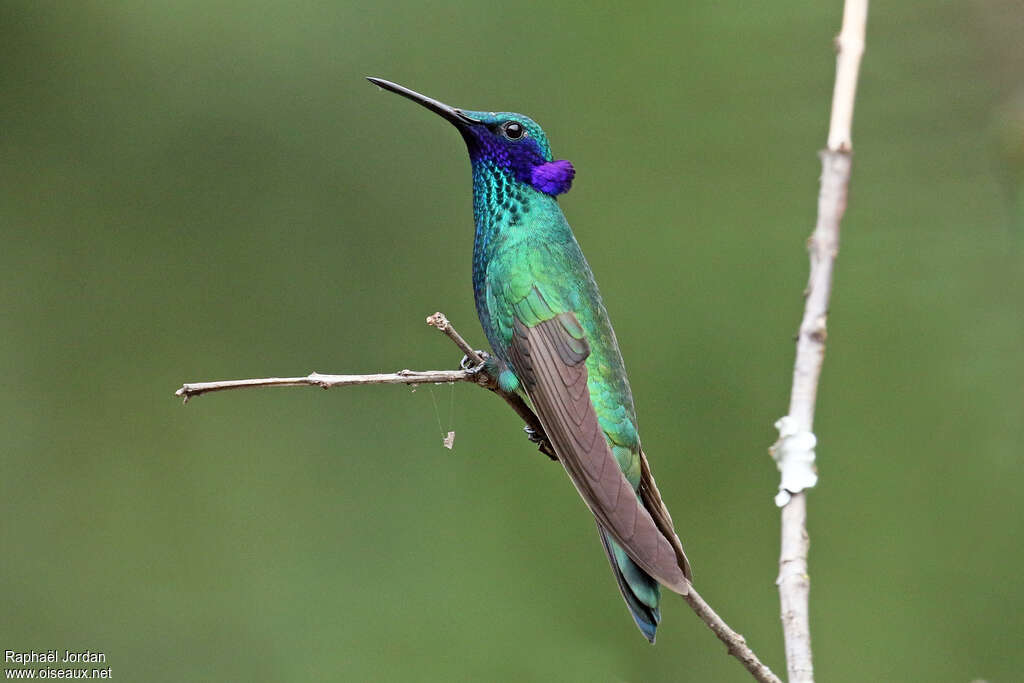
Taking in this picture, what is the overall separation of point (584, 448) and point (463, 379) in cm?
26

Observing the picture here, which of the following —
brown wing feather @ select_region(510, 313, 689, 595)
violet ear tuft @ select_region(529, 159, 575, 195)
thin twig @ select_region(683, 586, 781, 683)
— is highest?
violet ear tuft @ select_region(529, 159, 575, 195)

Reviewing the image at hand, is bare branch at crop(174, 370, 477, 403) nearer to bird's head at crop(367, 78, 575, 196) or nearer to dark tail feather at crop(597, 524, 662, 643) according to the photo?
dark tail feather at crop(597, 524, 662, 643)

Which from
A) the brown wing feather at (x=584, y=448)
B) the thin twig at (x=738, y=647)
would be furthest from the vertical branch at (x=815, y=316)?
the brown wing feather at (x=584, y=448)

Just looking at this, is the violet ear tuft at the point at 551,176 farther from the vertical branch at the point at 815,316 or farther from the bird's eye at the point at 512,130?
the vertical branch at the point at 815,316

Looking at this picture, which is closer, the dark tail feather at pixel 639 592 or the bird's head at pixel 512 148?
the dark tail feather at pixel 639 592

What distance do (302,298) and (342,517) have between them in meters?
0.86

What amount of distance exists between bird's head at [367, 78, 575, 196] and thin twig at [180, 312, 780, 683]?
541 mm

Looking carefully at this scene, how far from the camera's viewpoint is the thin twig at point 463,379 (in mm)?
1237

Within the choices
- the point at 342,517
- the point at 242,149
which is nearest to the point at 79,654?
the point at 342,517

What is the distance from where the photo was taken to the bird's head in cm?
236

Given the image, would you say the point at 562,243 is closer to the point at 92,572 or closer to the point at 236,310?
the point at 236,310

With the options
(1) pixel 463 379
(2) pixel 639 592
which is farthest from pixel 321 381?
(2) pixel 639 592

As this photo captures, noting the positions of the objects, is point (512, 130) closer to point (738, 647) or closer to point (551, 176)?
point (551, 176)

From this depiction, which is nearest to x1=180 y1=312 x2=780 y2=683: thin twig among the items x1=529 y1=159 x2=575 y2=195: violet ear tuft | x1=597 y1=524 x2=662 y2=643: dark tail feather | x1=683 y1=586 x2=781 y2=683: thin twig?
x1=683 y1=586 x2=781 y2=683: thin twig
